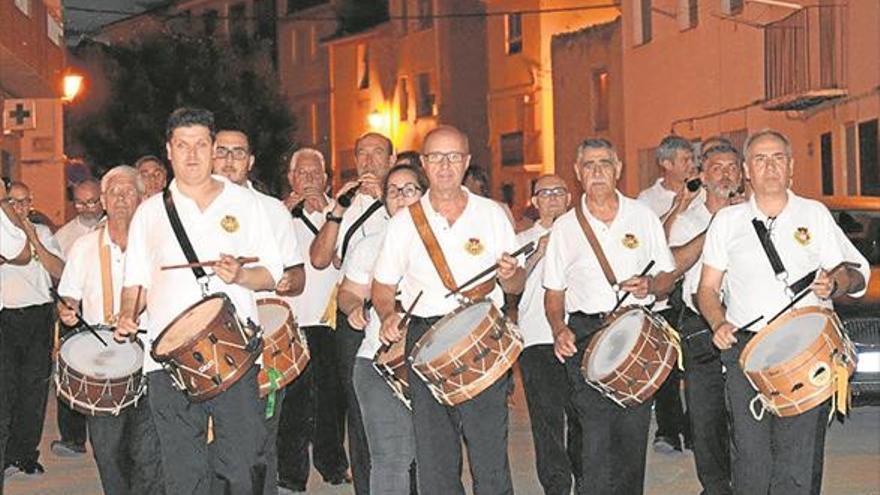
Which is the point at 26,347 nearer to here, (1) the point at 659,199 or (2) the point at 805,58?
(1) the point at 659,199

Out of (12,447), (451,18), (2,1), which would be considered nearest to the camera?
(12,447)

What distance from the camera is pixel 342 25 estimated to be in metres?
70.4

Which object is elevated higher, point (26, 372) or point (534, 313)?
point (534, 313)

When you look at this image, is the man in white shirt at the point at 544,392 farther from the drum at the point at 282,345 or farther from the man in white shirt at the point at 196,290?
the man in white shirt at the point at 196,290

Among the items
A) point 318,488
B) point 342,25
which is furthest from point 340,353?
point 342,25

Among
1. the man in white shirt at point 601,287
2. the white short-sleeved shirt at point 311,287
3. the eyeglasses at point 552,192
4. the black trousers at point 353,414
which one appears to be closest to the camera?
the man in white shirt at point 601,287

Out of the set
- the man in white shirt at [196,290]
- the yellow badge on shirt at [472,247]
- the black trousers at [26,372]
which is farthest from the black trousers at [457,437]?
the black trousers at [26,372]

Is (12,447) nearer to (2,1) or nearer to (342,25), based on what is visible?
(2,1)

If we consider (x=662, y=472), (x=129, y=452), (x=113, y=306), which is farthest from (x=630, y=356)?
(x=662, y=472)

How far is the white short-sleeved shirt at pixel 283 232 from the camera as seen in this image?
954 cm

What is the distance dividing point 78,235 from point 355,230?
429 centimetres

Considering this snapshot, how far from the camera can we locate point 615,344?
9.93m

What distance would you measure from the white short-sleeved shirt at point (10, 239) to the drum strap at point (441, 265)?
8.58 feet

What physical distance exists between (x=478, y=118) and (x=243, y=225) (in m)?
51.4
